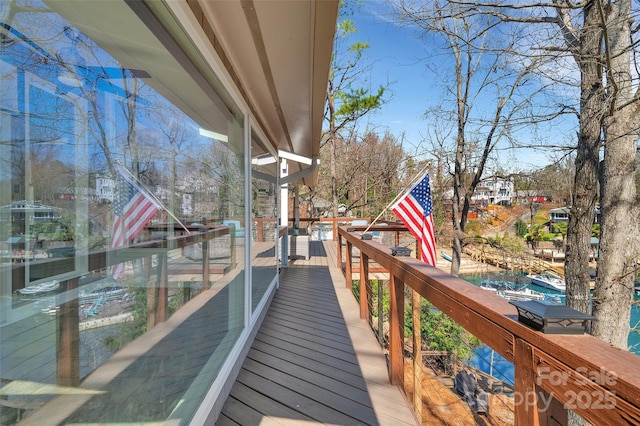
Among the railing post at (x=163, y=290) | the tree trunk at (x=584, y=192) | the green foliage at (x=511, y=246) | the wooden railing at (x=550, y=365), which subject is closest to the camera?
the wooden railing at (x=550, y=365)

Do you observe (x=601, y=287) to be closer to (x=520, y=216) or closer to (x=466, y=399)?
(x=466, y=399)

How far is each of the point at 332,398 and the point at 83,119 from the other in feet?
6.50

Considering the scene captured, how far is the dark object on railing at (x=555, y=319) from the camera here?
820 millimetres

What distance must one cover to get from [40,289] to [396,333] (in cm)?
194

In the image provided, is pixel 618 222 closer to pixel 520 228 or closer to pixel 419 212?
pixel 419 212

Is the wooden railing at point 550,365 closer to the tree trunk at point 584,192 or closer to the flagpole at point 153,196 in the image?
the flagpole at point 153,196

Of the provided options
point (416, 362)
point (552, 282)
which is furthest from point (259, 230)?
point (552, 282)

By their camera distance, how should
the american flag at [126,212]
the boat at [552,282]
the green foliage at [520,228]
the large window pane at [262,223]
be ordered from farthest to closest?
the green foliage at [520,228]
the boat at [552,282]
the large window pane at [262,223]
the american flag at [126,212]

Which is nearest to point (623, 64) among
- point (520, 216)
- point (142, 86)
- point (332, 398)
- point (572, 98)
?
point (572, 98)

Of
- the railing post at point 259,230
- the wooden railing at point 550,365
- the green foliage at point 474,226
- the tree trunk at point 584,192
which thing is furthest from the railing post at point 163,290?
the green foliage at point 474,226

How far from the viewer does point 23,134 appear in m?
0.70

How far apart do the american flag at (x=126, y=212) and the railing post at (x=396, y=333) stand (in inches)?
61.4

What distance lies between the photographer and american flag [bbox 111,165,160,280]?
39.4 inches

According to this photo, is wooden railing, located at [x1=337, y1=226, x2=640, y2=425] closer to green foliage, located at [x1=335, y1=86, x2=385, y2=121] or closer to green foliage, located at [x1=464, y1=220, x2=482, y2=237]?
green foliage, located at [x1=335, y1=86, x2=385, y2=121]
